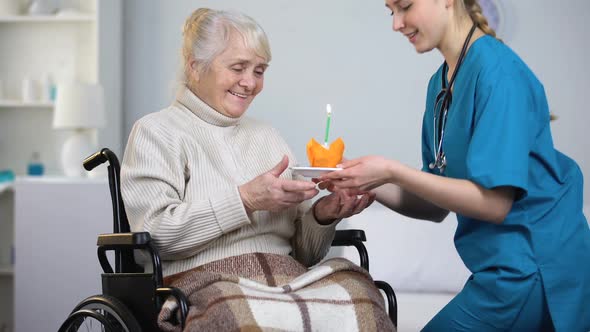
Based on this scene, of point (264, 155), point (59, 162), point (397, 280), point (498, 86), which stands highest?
point (498, 86)

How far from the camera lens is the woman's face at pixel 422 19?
5.66 feet

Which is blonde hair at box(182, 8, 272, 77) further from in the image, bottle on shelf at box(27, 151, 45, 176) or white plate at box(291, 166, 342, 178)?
bottle on shelf at box(27, 151, 45, 176)

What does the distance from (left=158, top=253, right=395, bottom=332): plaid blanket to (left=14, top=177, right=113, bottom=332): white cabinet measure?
1.68m

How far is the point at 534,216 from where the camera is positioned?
5.32ft

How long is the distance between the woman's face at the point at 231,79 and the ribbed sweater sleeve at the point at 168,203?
187 millimetres

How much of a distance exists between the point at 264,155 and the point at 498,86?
76 centimetres

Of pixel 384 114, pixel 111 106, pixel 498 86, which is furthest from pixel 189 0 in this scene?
pixel 498 86

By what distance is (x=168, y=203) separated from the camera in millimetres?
1916

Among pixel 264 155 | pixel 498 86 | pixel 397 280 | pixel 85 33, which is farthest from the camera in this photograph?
pixel 85 33

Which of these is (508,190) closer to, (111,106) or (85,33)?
(111,106)

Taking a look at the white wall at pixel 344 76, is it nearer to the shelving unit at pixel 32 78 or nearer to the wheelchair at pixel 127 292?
the shelving unit at pixel 32 78

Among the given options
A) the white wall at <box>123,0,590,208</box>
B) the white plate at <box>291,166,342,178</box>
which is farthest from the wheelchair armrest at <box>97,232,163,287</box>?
the white wall at <box>123,0,590,208</box>

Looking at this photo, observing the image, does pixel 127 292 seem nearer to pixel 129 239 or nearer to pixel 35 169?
pixel 129 239

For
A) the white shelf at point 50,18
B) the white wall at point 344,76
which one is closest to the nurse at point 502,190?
the white wall at point 344,76
